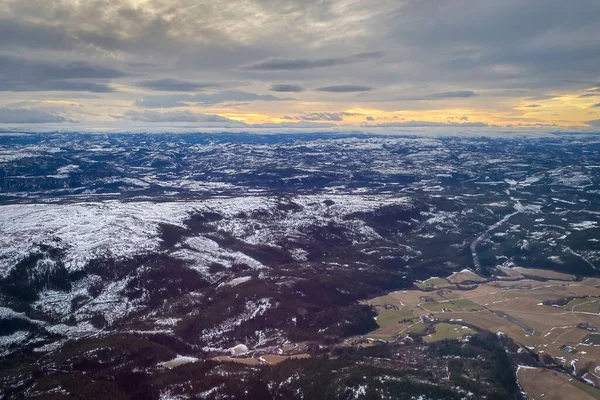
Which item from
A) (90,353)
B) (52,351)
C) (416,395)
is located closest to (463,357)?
(416,395)

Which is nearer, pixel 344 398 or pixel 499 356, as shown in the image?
pixel 344 398

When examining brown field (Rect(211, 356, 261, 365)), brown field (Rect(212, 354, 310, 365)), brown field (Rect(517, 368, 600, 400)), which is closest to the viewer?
brown field (Rect(517, 368, 600, 400))

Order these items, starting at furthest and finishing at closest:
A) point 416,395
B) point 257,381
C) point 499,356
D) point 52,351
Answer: point 52,351 → point 499,356 → point 257,381 → point 416,395

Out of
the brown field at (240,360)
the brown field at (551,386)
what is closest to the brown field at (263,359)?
the brown field at (240,360)

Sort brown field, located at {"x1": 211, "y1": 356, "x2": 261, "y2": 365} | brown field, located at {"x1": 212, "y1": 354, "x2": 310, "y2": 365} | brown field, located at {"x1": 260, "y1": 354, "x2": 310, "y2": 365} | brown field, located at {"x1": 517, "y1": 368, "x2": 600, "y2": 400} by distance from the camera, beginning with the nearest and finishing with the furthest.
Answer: brown field, located at {"x1": 517, "y1": 368, "x2": 600, "y2": 400}, brown field, located at {"x1": 260, "y1": 354, "x2": 310, "y2": 365}, brown field, located at {"x1": 212, "y1": 354, "x2": 310, "y2": 365}, brown field, located at {"x1": 211, "y1": 356, "x2": 261, "y2": 365}

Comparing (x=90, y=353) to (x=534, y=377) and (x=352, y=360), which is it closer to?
(x=352, y=360)

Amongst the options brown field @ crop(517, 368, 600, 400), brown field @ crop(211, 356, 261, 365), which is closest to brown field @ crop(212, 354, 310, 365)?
brown field @ crop(211, 356, 261, 365)

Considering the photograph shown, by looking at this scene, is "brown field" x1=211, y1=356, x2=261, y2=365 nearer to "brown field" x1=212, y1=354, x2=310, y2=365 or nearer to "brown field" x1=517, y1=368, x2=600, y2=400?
"brown field" x1=212, y1=354, x2=310, y2=365

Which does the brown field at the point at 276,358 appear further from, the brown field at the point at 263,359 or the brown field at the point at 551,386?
the brown field at the point at 551,386

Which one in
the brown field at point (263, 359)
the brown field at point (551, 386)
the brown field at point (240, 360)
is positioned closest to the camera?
the brown field at point (551, 386)
